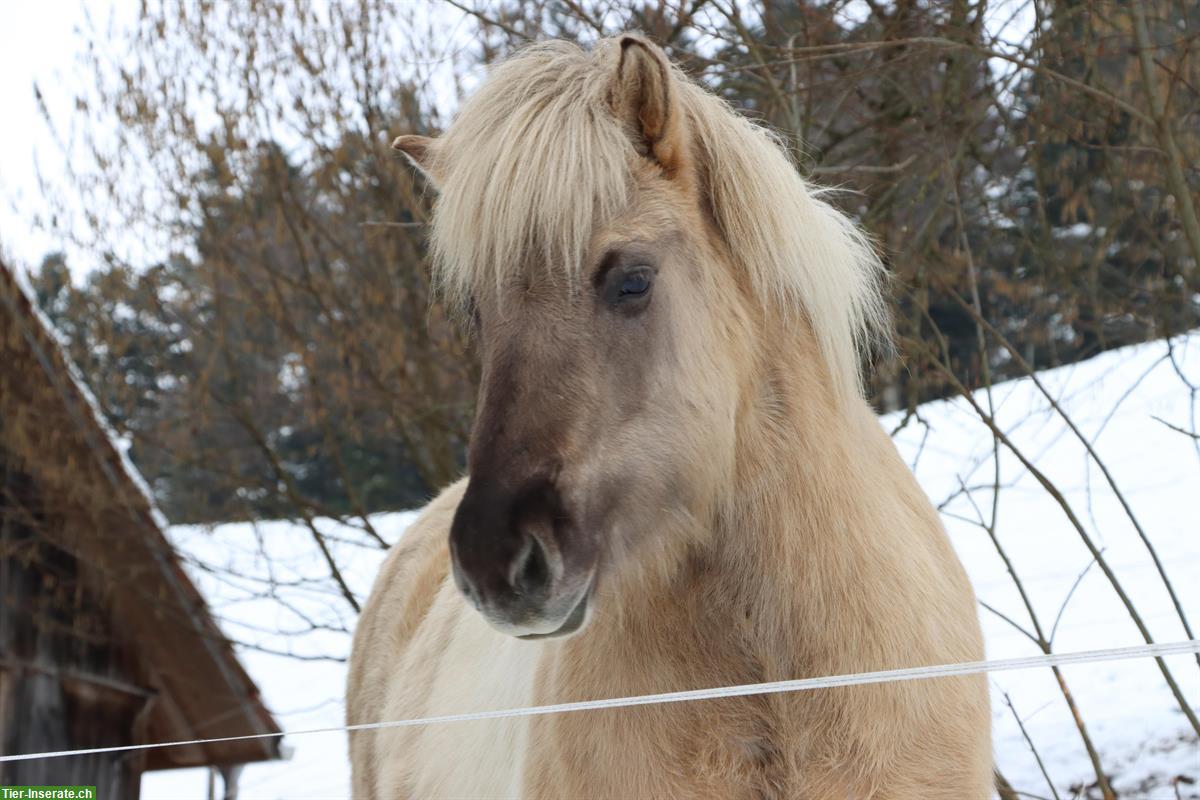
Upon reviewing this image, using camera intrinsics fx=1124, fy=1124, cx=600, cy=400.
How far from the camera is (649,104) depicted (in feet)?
7.72

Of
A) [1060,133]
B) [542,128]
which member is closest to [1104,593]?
[1060,133]

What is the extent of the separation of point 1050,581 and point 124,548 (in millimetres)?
8580

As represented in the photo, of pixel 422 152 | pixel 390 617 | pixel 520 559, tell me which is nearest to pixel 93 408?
pixel 390 617

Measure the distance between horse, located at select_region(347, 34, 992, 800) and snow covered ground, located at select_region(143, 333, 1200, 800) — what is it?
5.70ft

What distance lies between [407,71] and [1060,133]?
3655 mm

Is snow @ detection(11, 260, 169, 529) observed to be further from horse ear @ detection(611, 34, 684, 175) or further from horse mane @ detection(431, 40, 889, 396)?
horse ear @ detection(611, 34, 684, 175)

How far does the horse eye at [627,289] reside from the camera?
2213 mm

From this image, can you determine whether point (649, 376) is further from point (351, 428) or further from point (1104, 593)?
point (1104, 593)

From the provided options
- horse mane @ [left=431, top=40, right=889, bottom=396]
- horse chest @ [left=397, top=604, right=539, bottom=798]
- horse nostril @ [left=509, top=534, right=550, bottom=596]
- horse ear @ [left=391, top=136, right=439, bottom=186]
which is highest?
horse ear @ [left=391, top=136, right=439, bottom=186]

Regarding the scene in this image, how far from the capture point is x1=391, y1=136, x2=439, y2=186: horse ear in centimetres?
278

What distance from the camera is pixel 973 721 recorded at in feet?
7.41

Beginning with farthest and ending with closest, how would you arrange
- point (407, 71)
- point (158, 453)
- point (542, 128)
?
point (158, 453)
point (407, 71)
point (542, 128)

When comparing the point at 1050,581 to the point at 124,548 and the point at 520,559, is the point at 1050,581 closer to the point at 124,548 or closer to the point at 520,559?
the point at 124,548

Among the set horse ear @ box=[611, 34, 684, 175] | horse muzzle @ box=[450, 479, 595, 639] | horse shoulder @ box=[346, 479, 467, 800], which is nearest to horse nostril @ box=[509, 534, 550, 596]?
horse muzzle @ box=[450, 479, 595, 639]
